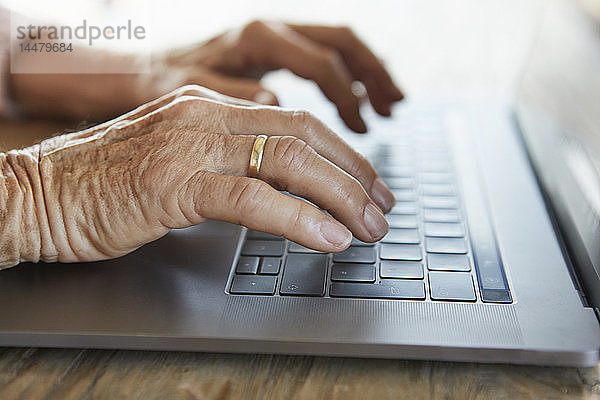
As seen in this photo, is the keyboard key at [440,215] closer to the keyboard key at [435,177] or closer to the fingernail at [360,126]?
the keyboard key at [435,177]

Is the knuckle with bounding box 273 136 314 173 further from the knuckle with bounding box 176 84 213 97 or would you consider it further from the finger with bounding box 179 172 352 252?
the knuckle with bounding box 176 84 213 97

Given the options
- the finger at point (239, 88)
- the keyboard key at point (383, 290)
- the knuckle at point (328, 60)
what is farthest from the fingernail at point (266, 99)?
the keyboard key at point (383, 290)

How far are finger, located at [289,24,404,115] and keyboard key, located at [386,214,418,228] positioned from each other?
29cm

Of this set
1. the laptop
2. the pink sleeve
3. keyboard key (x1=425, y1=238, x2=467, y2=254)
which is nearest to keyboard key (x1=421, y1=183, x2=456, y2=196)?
the laptop

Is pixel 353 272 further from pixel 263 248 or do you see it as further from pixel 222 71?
pixel 222 71

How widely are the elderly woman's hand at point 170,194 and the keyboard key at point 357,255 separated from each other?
0.06 feet

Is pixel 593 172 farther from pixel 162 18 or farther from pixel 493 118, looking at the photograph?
pixel 162 18

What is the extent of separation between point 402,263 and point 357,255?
38 millimetres

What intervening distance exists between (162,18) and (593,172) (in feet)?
4.04

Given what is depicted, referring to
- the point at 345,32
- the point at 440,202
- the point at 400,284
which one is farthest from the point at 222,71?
the point at 400,284

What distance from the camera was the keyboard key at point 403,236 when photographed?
1.79 feet

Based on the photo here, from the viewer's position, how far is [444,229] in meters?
0.57

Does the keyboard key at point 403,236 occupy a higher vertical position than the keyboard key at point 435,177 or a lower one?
lower

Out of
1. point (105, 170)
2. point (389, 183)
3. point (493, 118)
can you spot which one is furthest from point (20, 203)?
point (493, 118)
